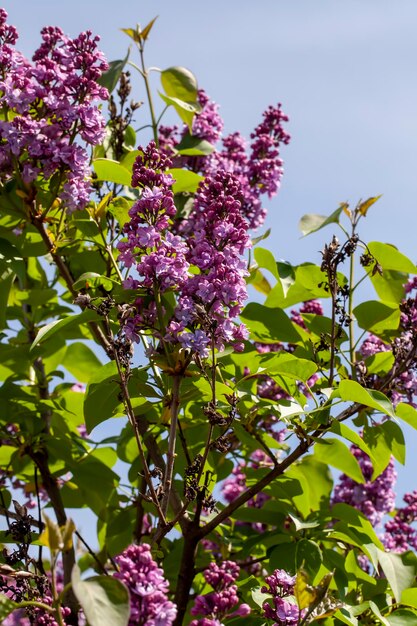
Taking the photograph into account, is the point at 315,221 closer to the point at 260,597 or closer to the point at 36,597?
the point at 260,597

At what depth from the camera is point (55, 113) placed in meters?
2.53

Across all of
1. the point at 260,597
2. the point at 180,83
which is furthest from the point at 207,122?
the point at 260,597

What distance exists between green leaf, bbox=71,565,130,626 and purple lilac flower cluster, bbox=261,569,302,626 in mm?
472

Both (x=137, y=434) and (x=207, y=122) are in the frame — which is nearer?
(x=137, y=434)

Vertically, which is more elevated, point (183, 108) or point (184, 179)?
point (183, 108)

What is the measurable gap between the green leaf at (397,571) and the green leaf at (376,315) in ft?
2.35

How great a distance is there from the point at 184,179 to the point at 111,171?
0.25 metres

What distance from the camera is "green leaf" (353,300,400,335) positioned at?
2.87 meters

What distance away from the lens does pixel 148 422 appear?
2.80m

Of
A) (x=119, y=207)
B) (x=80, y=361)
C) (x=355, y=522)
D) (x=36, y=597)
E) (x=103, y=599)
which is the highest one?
(x=80, y=361)

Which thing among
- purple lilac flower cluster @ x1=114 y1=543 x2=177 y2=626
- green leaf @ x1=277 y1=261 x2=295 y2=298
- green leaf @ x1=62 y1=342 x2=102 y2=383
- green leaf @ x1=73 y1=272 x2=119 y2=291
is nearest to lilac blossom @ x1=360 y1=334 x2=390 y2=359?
green leaf @ x1=277 y1=261 x2=295 y2=298

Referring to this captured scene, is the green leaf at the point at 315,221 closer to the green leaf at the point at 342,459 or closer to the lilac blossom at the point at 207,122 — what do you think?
the green leaf at the point at 342,459

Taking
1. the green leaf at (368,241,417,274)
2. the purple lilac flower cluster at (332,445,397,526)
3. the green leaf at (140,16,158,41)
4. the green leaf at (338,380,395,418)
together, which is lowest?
the green leaf at (338,380,395,418)

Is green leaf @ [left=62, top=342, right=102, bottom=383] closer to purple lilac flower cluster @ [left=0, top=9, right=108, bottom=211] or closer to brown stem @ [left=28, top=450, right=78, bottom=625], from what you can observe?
brown stem @ [left=28, top=450, right=78, bottom=625]
